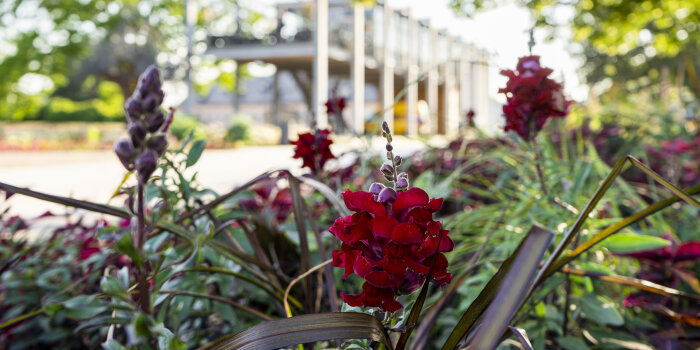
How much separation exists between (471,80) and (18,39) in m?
16.7

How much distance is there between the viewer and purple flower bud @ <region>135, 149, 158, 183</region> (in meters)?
0.42

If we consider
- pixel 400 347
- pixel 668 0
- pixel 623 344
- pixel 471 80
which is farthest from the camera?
pixel 471 80

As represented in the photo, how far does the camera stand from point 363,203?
1.68ft

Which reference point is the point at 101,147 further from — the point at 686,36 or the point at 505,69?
the point at 505,69

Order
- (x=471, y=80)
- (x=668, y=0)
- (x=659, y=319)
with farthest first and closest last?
(x=471, y=80), (x=668, y=0), (x=659, y=319)

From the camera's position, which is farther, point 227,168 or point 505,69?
point 227,168

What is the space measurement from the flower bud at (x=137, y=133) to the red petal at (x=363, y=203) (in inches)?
7.2

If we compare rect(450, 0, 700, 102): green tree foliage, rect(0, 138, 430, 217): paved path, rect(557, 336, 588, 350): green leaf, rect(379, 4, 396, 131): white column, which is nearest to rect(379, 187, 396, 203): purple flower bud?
rect(557, 336, 588, 350): green leaf

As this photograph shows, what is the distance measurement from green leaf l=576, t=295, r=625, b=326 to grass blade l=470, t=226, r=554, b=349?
51 centimetres

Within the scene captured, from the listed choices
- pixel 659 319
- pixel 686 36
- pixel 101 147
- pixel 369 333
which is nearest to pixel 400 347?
pixel 369 333

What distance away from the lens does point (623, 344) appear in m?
1.00

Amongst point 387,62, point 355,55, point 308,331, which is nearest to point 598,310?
point 308,331

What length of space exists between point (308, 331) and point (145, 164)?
20cm

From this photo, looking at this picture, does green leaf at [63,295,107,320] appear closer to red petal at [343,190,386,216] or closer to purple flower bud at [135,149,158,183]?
purple flower bud at [135,149,158,183]
